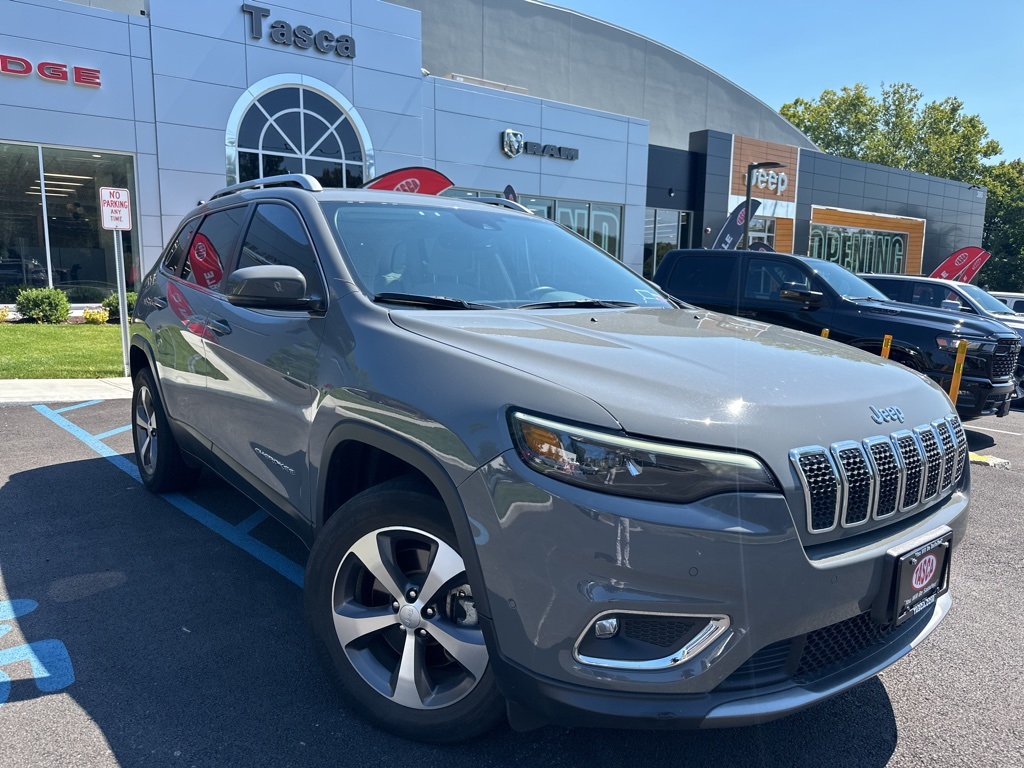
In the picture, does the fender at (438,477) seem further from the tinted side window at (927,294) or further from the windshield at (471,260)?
the tinted side window at (927,294)

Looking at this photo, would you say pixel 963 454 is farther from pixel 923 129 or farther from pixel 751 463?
pixel 923 129

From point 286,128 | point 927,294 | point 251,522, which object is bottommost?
point 251,522

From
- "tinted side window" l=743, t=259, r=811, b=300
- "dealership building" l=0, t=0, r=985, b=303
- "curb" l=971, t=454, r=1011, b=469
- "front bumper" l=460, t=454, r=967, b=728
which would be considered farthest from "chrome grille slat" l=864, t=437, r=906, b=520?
"dealership building" l=0, t=0, r=985, b=303

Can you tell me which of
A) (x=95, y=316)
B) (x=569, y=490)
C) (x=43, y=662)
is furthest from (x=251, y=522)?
(x=95, y=316)

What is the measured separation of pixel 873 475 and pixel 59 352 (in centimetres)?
1248

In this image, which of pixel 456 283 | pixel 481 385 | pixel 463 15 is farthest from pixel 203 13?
pixel 481 385

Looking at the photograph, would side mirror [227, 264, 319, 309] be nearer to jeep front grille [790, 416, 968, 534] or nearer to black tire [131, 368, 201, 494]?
jeep front grille [790, 416, 968, 534]

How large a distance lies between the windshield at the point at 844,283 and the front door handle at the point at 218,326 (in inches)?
276

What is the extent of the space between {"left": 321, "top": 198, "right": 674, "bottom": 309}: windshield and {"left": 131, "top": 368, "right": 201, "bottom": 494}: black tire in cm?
218

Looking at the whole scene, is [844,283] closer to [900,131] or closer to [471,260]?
[471,260]

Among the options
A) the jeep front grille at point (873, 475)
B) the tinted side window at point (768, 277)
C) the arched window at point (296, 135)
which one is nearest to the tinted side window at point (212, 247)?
the jeep front grille at point (873, 475)

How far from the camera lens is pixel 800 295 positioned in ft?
25.6

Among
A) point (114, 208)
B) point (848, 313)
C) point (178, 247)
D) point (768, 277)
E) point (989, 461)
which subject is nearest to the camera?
point (178, 247)

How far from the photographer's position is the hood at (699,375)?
1860mm
